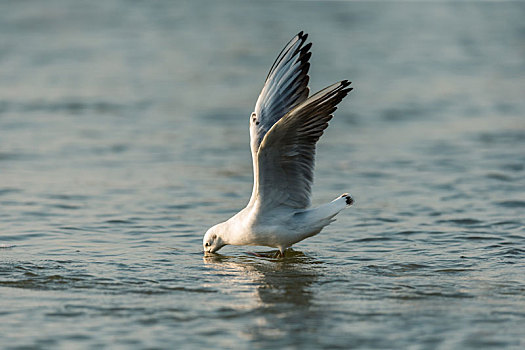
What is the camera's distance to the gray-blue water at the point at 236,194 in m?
6.18

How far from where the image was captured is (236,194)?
35.1 ft

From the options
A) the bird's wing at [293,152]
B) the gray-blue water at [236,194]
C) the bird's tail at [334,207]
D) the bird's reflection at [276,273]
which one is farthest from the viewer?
the bird's tail at [334,207]

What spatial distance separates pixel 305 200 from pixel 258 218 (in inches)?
19.8

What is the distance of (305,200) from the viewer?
8117 millimetres

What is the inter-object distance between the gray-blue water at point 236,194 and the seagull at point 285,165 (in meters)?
0.35

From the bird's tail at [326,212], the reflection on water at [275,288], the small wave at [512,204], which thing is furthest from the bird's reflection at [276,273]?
the small wave at [512,204]

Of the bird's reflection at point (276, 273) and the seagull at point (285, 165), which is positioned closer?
the bird's reflection at point (276, 273)

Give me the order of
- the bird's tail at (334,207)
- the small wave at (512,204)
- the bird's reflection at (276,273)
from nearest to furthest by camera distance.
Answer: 1. the bird's reflection at (276,273)
2. the bird's tail at (334,207)
3. the small wave at (512,204)

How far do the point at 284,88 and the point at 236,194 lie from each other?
2775 mm

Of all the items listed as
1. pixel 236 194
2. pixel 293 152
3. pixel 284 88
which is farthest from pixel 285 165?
pixel 236 194

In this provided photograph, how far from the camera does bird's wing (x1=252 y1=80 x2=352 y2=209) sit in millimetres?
7258

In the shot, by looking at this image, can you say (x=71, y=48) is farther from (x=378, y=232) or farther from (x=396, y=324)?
(x=396, y=324)

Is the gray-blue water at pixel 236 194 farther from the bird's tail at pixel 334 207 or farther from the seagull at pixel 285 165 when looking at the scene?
the bird's tail at pixel 334 207

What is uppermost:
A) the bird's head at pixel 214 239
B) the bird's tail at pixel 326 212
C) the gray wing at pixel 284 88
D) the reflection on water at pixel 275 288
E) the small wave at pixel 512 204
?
the gray wing at pixel 284 88
